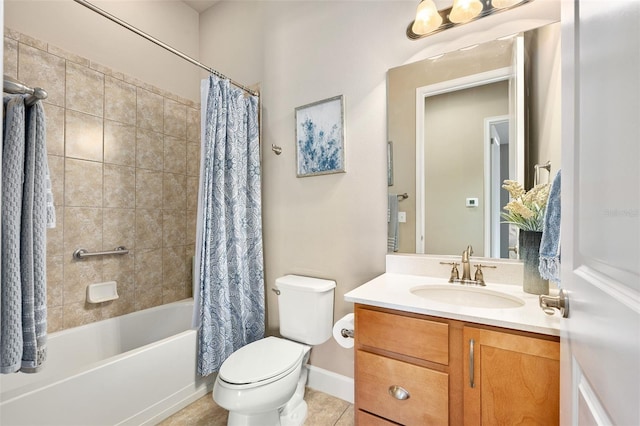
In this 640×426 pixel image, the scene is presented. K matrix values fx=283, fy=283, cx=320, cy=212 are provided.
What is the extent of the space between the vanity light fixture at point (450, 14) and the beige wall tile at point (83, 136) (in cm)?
208

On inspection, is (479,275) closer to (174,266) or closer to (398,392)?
(398,392)

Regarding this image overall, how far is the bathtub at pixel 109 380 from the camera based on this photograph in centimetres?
119

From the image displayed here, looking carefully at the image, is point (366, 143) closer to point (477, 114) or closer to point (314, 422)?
point (477, 114)

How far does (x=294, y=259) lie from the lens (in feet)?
6.66

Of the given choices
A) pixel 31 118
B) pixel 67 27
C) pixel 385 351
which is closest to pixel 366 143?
pixel 385 351

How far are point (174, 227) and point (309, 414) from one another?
173 centimetres

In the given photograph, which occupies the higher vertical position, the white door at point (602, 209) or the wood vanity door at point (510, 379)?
the white door at point (602, 209)

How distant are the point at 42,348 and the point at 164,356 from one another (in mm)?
797

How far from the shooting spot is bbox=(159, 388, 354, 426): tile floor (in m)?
1.60

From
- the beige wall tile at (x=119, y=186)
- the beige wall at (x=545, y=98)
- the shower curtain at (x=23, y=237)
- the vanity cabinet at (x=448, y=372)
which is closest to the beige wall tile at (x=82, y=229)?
the beige wall tile at (x=119, y=186)

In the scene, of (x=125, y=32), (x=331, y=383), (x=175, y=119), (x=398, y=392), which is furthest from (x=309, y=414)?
(x=125, y=32)

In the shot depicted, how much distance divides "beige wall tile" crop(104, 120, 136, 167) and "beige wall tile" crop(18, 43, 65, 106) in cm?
29

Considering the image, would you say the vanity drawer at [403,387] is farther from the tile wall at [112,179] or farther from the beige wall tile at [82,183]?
the beige wall tile at [82,183]

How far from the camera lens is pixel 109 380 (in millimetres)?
1381
